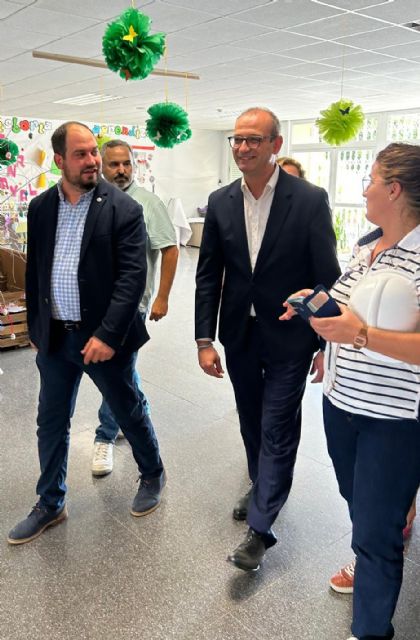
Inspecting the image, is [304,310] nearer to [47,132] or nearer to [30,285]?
[30,285]

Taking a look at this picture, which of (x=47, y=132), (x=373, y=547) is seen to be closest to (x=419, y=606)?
(x=373, y=547)

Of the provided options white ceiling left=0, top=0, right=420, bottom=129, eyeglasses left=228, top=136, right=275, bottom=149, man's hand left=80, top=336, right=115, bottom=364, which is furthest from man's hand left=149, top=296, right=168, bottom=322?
white ceiling left=0, top=0, right=420, bottom=129

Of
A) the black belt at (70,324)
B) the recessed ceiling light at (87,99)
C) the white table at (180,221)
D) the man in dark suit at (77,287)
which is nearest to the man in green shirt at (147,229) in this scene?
the man in dark suit at (77,287)

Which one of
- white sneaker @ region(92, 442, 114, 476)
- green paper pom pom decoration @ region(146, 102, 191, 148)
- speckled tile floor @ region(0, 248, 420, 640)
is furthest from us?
green paper pom pom decoration @ region(146, 102, 191, 148)

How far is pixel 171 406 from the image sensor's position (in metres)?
3.73

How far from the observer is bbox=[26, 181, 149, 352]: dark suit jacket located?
211cm

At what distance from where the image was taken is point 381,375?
148 centimetres

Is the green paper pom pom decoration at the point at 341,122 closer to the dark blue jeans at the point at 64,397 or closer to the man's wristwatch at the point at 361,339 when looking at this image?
the dark blue jeans at the point at 64,397

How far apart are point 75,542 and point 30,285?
1.08 metres

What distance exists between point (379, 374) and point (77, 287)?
1188mm

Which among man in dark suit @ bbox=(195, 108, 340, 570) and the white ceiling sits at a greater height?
the white ceiling

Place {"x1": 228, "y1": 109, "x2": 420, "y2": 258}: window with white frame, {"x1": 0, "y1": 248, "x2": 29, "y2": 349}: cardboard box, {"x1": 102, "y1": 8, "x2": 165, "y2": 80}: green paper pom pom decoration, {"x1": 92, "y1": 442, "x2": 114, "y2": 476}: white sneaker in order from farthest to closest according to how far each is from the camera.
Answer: {"x1": 228, "y1": 109, "x2": 420, "y2": 258}: window with white frame < {"x1": 0, "y1": 248, "x2": 29, "y2": 349}: cardboard box < {"x1": 92, "y1": 442, "x2": 114, "y2": 476}: white sneaker < {"x1": 102, "y1": 8, "x2": 165, "y2": 80}: green paper pom pom decoration

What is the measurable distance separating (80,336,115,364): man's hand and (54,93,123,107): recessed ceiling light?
7.32m

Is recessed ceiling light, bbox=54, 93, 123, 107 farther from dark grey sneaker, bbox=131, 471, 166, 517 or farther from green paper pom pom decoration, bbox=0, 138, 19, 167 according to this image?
dark grey sneaker, bbox=131, 471, 166, 517
